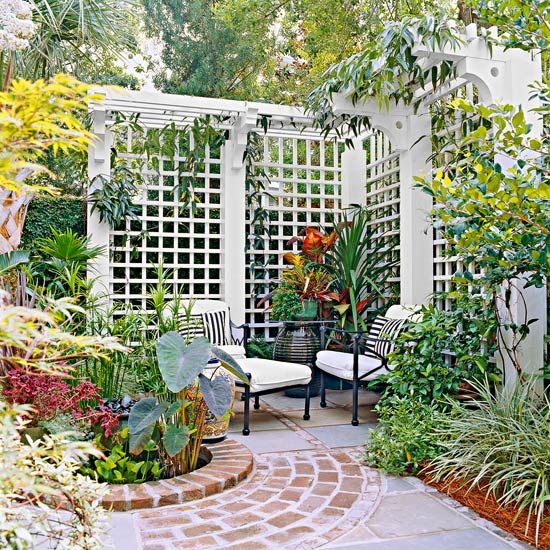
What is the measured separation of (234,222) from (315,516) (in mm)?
4022

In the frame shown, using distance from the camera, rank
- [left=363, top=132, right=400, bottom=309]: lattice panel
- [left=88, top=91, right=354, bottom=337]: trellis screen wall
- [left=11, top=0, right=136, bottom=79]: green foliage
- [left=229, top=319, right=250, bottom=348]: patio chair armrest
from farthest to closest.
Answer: [left=363, top=132, right=400, bottom=309]: lattice panel → [left=88, top=91, right=354, bottom=337]: trellis screen wall → [left=229, top=319, right=250, bottom=348]: patio chair armrest → [left=11, top=0, right=136, bottom=79]: green foliage

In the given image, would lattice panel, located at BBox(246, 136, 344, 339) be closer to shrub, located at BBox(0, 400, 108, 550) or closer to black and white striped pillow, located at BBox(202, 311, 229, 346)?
black and white striped pillow, located at BBox(202, 311, 229, 346)

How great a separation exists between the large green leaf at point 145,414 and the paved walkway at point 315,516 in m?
0.42

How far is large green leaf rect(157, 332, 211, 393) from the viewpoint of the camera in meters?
3.01

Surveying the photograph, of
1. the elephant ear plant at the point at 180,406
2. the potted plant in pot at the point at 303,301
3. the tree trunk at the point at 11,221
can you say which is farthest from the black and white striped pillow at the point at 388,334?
the tree trunk at the point at 11,221

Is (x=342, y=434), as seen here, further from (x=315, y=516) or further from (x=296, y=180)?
(x=296, y=180)

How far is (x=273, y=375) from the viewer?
4.59 metres

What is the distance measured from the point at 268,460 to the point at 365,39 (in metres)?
6.59

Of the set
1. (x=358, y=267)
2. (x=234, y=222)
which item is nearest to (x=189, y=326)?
(x=234, y=222)

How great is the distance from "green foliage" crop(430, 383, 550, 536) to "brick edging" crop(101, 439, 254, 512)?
1100mm

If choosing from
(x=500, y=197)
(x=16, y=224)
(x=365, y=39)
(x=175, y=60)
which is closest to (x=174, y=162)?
(x=16, y=224)

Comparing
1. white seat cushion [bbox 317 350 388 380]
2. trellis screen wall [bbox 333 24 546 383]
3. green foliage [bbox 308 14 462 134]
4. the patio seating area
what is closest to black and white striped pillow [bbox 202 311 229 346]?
the patio seating area

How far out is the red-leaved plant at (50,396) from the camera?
3.09m

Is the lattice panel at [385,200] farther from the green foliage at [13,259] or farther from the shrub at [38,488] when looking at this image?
the shrub at [38,488]
